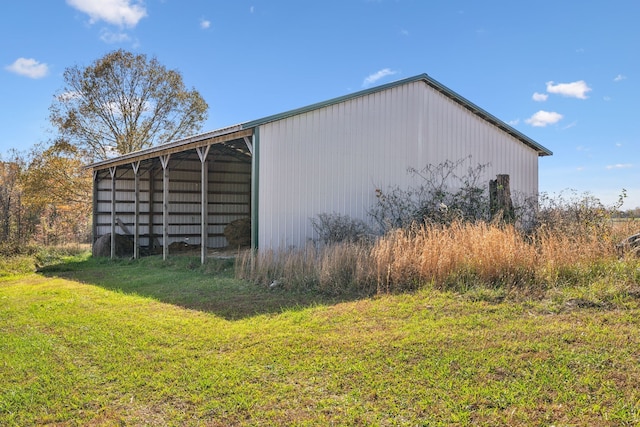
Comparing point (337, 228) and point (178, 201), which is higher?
point (178, 201)

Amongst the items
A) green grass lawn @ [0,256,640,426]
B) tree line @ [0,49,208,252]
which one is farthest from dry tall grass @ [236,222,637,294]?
tree line @ [0,49,208,252]

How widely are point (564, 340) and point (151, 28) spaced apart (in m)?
14.6

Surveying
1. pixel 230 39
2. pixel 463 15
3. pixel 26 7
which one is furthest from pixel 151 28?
pixel 463 15

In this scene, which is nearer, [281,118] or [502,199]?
[502,199]

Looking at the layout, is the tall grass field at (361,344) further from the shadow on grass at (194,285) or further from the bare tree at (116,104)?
the bare tree at (116,104)

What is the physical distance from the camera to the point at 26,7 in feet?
37.1

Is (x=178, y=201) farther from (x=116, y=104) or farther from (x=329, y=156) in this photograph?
(x=116, y=104)

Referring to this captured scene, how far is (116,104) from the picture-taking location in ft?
83.3

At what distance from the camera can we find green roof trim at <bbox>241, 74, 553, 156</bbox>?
10094 mm

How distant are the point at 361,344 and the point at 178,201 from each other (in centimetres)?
1415

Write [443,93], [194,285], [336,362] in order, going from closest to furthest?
[336,362]
[194,285]
[443,93]

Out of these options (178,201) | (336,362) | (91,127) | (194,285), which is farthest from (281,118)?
(91,127)

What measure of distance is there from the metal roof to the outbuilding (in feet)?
0.10

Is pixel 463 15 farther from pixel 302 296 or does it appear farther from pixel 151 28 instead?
pixel 151 28
